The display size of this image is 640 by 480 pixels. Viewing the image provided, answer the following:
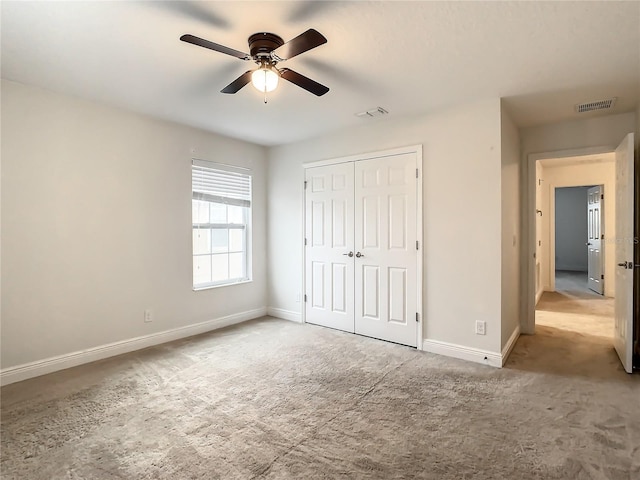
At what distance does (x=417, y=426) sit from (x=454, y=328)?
1.44 m

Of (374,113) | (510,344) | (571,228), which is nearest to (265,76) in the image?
(374,113)

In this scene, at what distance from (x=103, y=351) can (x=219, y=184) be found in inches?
90.7

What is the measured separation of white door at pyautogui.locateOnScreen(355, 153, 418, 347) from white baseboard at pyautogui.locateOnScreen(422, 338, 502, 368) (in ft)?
0.59

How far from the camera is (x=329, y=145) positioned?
4.31 meters

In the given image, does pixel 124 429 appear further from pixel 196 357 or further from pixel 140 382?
pixel 196 357

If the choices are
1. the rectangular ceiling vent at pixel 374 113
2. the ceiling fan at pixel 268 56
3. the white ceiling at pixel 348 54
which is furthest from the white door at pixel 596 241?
the ceiling fan at pixel 268 56

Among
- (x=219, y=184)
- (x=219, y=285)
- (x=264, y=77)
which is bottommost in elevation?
(x=219, y=285)

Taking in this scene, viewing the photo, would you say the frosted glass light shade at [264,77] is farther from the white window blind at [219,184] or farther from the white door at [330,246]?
the white window blind at [219,184]

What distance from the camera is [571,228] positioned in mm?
9602

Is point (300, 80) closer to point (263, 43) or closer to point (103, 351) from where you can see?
point (263, 43)

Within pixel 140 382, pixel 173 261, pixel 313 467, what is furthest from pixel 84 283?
pixel 313 467

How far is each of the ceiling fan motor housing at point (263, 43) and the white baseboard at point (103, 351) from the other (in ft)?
10.1

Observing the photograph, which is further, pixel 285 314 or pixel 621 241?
pixel 285 314

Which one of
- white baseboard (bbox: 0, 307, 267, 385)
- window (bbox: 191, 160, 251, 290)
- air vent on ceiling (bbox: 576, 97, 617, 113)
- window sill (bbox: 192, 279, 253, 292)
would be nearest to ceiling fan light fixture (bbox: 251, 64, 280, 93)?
window (bbox: 191, 160, 251, 290)
